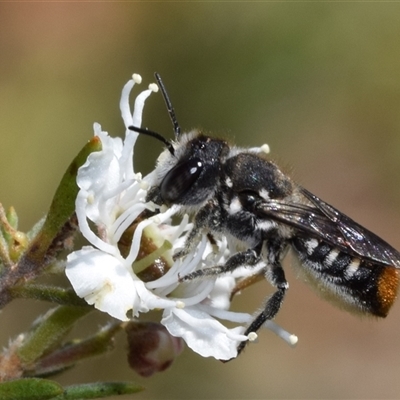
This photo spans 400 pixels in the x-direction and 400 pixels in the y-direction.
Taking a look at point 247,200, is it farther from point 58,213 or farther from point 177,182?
point 58,213

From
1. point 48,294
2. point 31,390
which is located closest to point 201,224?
point 48,294

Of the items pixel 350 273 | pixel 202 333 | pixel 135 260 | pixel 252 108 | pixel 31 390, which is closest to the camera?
pixel 31 390

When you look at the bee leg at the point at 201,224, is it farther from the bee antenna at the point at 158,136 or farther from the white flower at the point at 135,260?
the bee antenna at the point at 158,136

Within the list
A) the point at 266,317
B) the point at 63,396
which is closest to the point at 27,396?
the point at 63,396

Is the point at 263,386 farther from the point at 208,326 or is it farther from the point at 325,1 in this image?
the point at 208,326

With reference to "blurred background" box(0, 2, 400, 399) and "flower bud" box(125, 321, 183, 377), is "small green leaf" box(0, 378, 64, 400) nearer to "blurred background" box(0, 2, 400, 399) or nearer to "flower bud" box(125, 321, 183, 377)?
"flower bud" box(125, 321, 183, 377)

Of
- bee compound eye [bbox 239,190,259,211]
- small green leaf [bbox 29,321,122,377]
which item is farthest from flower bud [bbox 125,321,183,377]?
bee compound eye [bbox 239,190,259,211]
